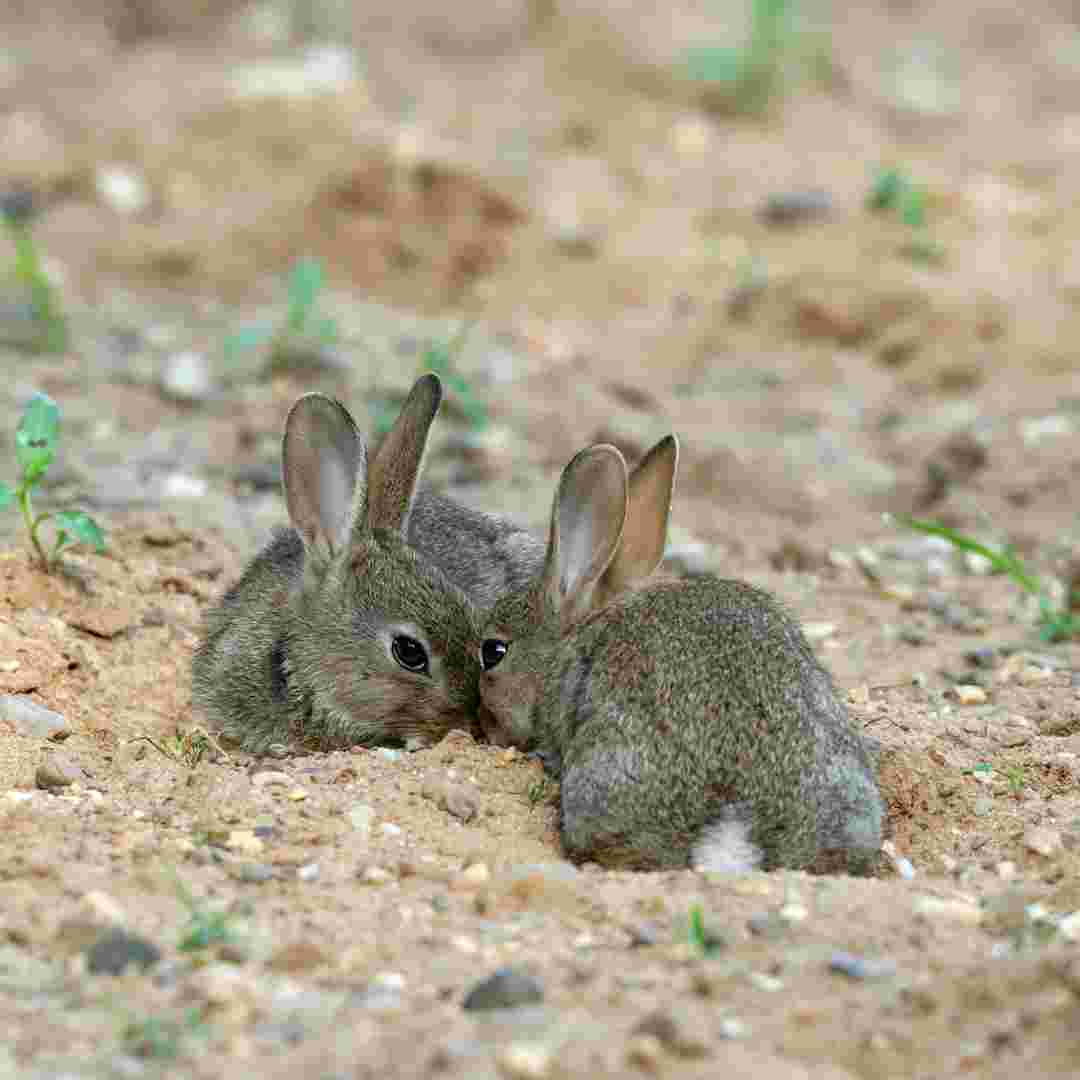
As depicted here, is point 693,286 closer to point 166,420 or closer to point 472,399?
point 472,399

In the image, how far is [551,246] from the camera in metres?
11.1

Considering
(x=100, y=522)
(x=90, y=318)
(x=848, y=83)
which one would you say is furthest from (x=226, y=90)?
(x=100, y=522)

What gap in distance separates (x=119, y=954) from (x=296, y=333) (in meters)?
5.76

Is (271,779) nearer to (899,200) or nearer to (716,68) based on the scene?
(899,200)

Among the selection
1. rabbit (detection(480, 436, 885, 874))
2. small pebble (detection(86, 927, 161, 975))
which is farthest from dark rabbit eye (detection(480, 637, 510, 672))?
small pebble (detection(86, 927, 161, 975))

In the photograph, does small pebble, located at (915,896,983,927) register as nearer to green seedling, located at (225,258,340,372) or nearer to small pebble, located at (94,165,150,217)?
green seedling, located at (225,258,340,372)

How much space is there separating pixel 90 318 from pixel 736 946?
689 centimetres

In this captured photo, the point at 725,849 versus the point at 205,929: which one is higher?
the point at 725,849

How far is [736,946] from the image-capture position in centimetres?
436

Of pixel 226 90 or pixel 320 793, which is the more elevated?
pixel 226 90

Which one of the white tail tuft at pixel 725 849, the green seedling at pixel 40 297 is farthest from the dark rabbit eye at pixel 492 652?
the green seedling at pixel 40 297

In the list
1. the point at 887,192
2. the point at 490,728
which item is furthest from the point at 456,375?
the point at 887,192

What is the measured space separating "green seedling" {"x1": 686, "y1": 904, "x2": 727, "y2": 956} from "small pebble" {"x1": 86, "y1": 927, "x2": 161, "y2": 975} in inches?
47.8

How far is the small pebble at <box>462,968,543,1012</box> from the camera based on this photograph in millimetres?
4004
